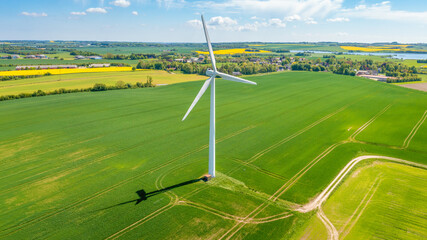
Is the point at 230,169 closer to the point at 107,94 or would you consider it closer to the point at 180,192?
the point at 180,192

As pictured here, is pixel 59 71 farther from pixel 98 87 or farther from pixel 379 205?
pixel 379 205

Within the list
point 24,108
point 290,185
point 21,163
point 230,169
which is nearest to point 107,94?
point 24,108

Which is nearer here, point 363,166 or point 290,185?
point 290,185

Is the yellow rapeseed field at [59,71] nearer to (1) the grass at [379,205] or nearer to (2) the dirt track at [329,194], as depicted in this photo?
(2) the dirt track at [329,194]

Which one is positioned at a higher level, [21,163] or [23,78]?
[23,78]

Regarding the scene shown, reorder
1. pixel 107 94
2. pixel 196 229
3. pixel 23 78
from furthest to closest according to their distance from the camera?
1. pixel 23 78
2. pixel 107 94
3. pixel 196 229

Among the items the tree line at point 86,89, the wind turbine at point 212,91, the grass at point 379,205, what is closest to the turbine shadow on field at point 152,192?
the wind turbine at point 212,91

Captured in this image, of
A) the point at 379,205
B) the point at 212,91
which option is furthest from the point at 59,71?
the point at 379,205

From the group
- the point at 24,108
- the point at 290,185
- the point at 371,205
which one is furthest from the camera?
the point at 24,108
